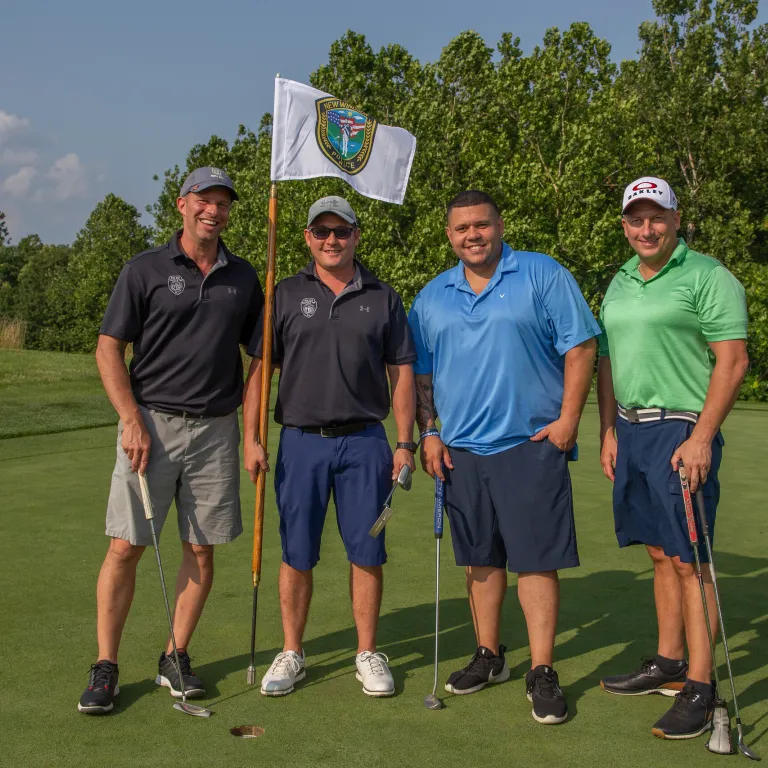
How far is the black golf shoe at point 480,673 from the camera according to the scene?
3684 millimetres

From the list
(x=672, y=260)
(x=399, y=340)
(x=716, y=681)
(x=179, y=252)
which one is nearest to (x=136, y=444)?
(x=179, y=252)

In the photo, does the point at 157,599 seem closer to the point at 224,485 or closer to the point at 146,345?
the point at 224,485

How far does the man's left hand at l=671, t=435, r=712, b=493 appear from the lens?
136 inches

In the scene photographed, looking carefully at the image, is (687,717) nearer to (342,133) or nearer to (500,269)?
(500,269)

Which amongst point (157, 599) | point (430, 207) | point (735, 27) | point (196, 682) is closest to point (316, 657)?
point (196, 682)

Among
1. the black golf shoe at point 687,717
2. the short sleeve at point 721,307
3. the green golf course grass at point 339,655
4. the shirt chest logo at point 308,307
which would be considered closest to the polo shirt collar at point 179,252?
the shirt chest logo at point 308,307

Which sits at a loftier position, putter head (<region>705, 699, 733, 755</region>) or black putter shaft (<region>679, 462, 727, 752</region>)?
black putter shaft (<region>679, 462, 727, 752</region>)

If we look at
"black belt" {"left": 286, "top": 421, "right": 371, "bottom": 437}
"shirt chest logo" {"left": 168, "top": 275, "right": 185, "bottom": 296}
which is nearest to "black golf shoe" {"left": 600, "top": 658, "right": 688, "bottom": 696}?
"black belt" {"left": 286, "top": 421, "right": 371, "bottom": 437}

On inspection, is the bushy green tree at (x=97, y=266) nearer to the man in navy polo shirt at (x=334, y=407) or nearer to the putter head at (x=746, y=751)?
the man in navy polo shirt at (x=334, y=407)

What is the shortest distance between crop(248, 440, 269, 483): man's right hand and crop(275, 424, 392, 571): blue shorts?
0.32 feet

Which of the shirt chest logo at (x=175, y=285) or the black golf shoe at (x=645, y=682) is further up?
the shirt chest logo at (x=175, y=285)

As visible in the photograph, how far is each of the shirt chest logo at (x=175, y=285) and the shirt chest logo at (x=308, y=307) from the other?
1.56 feet

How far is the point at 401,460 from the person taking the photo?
395cm

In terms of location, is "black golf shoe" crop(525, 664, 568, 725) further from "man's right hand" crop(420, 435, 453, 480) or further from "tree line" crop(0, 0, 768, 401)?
"tree line" crop(0, 0, 768, 401)
